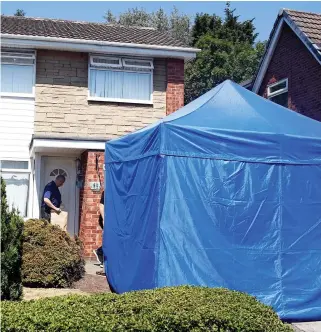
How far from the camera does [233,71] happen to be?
3388 centimetres

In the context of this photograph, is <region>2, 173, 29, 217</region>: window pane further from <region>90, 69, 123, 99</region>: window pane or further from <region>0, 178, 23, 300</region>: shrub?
<region>0, 178, 23, 300</region>: shrub

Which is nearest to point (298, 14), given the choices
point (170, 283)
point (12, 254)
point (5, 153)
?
point (5, 153)

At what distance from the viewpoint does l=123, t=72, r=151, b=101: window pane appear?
15.2m

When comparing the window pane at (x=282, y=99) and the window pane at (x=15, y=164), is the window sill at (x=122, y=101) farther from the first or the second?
the window pane at (x=282, y=99)

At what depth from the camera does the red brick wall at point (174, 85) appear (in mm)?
15336

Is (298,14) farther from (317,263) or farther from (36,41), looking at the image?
(317,263)

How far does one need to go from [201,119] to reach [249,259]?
1858 millimetres

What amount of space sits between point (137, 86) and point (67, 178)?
3051 mm

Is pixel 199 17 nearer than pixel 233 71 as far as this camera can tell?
No

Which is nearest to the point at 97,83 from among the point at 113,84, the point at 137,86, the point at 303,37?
the point at 113,84

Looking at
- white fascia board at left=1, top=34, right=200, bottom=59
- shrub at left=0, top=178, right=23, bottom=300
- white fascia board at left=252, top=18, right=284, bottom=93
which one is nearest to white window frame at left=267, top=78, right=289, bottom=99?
white fascia board at left=252, top=18, right=284, bottom=93

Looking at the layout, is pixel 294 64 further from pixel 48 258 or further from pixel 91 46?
pixel 48 258

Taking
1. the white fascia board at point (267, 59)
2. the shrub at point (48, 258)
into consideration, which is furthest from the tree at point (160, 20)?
the shrub at point (48, 258)

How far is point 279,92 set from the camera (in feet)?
58.9
